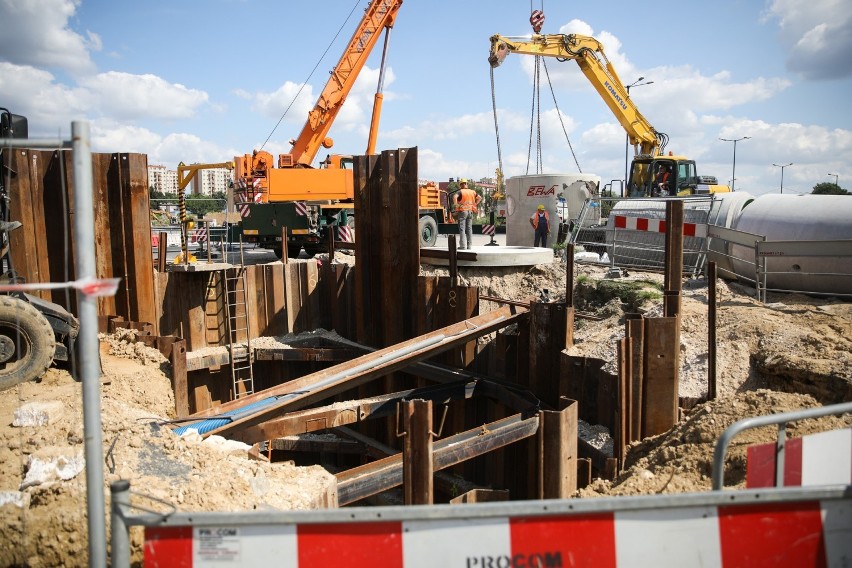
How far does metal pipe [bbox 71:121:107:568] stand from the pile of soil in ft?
5.22

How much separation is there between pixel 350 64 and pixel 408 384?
1085cm

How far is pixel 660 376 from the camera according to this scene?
6.73 metres

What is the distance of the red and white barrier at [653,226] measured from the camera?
10575 mm

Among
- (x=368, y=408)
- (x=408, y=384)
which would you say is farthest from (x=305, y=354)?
(x=368, y=408)

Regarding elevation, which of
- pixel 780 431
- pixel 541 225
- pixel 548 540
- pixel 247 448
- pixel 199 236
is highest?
pixel 541 225

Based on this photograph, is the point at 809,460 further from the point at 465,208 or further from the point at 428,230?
the point at 428,230

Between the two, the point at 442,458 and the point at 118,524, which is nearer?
the point at 118,524

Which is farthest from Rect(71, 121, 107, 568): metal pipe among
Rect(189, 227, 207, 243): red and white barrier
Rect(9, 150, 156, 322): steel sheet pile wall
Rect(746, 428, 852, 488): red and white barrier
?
Rect(189, 227, 207, 243): red and white barrier

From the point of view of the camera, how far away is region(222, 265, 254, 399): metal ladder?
37.5ft

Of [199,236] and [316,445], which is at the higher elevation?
[199,236]

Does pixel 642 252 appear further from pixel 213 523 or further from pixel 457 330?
pixel 213 523

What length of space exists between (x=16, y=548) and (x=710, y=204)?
11.6 metres

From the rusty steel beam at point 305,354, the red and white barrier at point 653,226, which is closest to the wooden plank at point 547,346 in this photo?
the red and white barrier at point 653,226

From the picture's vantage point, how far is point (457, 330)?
8.81 metres
